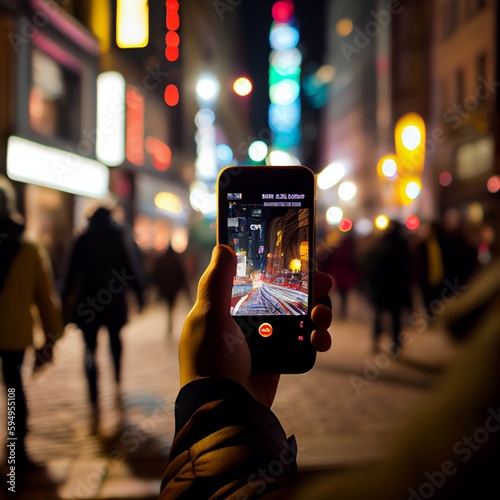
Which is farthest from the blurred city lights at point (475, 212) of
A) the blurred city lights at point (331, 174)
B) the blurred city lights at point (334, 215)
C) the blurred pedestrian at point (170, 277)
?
the blurred pedestrian at point (170, 277)

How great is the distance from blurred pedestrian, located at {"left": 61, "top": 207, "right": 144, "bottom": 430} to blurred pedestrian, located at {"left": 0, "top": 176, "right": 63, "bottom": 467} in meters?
1.30

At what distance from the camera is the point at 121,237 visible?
710cm

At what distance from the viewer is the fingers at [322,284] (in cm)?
223

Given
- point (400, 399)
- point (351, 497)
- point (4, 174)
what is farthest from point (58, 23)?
point (351, 497)

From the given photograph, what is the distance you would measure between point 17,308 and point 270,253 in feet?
11.8

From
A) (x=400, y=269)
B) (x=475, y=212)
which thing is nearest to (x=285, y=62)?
(x=475, y=212)

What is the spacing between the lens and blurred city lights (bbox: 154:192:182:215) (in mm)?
31197

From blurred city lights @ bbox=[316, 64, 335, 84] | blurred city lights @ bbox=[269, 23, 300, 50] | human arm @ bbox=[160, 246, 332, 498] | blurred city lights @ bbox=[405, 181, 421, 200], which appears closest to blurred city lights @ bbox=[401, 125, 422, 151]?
blurred city lights @ bbox=[405, 181, 421, 200]

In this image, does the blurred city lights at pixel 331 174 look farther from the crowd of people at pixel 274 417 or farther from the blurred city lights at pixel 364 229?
the crowd of people at pixel 274 417

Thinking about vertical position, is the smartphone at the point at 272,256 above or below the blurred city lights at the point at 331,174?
below

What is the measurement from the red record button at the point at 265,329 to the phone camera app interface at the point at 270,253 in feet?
0.12

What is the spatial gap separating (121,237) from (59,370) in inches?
121

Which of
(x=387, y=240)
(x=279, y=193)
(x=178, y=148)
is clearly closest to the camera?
(x=279, y=193)

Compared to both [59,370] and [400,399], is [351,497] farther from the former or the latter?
[59,370]
